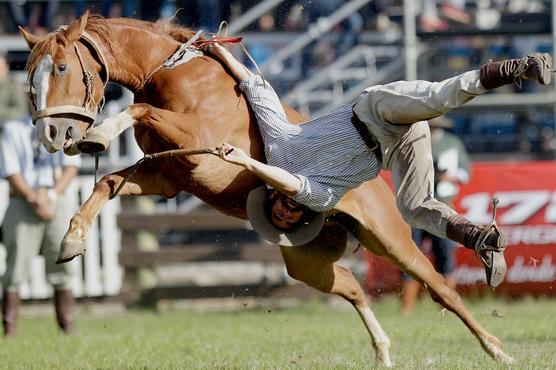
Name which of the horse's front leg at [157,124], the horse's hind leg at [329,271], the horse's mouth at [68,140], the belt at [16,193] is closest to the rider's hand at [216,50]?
the horse's front leg at [157,124]

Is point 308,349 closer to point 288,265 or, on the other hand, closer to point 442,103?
point 288,265

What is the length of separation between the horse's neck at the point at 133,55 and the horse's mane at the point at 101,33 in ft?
0.17

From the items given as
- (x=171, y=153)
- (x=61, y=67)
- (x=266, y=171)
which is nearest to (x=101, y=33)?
(x=61, y=67)

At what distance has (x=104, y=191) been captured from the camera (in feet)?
20.7

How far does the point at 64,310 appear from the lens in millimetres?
9305

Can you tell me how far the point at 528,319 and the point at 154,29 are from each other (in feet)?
14.5

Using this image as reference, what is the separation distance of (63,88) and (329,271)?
2.29 meters

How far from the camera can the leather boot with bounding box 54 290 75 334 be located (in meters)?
9.28

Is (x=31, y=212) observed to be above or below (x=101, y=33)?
below

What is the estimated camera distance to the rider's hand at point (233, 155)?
235 inches

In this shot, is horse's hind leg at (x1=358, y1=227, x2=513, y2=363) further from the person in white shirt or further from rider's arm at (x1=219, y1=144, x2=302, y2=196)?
the person in white shirt

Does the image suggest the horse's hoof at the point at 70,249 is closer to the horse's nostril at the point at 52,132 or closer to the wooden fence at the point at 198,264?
the horse's nostril at the point at 52,132

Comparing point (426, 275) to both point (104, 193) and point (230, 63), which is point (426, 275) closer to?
point (230, 63)

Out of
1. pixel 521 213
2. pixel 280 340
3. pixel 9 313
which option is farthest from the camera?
pixel 521 213
